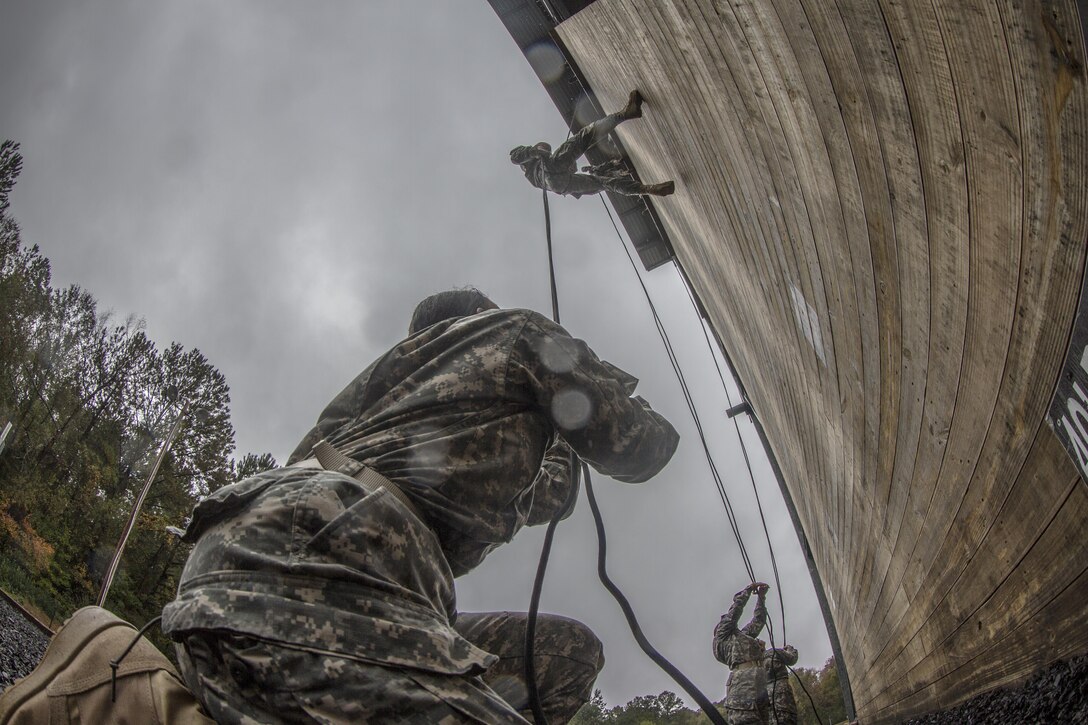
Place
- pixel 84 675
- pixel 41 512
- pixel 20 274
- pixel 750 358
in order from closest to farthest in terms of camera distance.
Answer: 1. pixel 84 675
2. pixel 750 358
3. pixel 41 512
4. pixel 20 274

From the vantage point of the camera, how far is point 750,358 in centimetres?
522

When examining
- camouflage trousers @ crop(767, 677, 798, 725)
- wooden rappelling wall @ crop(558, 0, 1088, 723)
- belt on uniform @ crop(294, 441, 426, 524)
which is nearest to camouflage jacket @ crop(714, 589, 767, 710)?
camouflage trousers @ crop(767, 677, 798, 725)

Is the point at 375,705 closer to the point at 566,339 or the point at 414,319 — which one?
the point at 566,339

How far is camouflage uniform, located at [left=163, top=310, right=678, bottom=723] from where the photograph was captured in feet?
3.45

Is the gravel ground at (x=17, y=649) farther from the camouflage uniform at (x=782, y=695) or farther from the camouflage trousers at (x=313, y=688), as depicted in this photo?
the camouflage uniform at (x=782, y=695)

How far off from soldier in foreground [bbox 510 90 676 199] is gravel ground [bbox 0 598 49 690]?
4.00 meters

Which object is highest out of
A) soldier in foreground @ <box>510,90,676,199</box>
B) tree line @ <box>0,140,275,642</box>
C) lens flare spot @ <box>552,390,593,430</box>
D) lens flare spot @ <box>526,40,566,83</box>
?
tree line @ <box>0,140,275,642</box>

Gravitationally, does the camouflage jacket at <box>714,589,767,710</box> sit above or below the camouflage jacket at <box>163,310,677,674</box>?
below

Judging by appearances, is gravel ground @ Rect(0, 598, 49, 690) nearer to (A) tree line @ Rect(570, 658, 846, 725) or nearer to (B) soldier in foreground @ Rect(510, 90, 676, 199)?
(B) soldier in foreground @ Rect(510, 90, 676, 199)

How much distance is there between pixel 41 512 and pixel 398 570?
2994 centimetres

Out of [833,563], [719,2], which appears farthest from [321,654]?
[833,563]

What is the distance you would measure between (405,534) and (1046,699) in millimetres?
1407

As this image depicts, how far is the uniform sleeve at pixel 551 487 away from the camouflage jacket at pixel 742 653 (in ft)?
20.0

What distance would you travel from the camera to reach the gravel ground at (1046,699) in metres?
1.28
